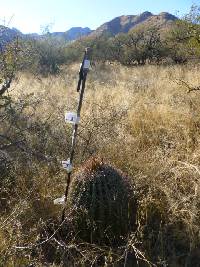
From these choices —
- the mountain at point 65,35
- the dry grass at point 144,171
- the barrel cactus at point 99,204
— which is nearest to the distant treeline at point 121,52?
the mountain at point 65,35

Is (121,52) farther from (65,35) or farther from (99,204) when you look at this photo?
(65,35)

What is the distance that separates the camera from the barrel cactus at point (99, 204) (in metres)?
4.05

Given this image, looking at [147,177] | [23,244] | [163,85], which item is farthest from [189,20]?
[23,244]

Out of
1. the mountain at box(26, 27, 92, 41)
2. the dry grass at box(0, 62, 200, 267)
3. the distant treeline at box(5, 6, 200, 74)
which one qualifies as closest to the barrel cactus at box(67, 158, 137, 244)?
the dry grass at box(0, 62, 200, 267)

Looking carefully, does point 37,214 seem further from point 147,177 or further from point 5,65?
point 5,65

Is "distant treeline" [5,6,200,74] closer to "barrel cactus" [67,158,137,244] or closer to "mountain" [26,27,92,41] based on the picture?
"mountain" [26,27,92,41]

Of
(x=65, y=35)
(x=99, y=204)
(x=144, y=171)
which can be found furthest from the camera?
(x=65, y=35)

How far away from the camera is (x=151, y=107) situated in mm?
7191

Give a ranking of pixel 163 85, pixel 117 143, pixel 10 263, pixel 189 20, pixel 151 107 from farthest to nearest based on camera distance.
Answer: pixel 163 85, pixel 189 20, pixel 151 107, pixel 117 143, pixel 10 263

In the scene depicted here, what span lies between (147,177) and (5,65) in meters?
2.25

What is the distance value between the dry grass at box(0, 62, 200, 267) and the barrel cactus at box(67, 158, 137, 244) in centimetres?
16

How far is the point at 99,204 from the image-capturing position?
4.04 m

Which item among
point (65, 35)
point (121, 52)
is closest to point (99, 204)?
point (121, 52)

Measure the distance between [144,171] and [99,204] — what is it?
1.15 m
